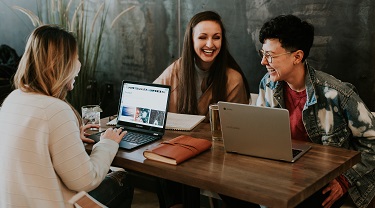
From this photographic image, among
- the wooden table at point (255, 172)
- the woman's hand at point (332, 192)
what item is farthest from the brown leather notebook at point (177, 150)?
the woman's hand at point (332, 192)

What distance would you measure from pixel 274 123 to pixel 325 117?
1.64 feet

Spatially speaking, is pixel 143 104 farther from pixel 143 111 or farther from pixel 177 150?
pixel 177 150

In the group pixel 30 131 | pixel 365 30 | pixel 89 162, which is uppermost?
pixel 365 30

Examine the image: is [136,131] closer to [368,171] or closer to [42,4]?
[368,171]

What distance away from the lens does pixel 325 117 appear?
2.33 meters

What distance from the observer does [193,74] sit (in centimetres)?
294

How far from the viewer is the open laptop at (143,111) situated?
2.38 meters

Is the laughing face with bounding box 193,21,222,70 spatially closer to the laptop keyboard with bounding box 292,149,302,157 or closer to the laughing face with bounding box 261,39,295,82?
the laughing face with bounding box 261,39,295,82

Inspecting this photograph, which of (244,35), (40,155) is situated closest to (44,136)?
(40,155)

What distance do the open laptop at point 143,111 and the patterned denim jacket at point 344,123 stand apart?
2.13 feet

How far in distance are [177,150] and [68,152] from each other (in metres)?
0.42

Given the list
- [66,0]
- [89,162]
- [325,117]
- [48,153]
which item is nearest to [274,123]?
[325,117]

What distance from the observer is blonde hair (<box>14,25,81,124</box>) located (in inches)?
74.7

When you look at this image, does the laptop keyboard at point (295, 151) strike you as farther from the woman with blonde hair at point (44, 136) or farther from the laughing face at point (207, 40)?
the laughing face at point (207, 40)
